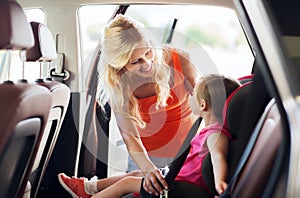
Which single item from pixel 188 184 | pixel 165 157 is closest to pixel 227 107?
pixel 188 184

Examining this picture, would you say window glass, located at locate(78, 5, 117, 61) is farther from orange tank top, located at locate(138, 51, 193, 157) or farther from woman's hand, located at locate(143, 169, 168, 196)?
woman's hand, located at locate(143, 169, 168, 196)

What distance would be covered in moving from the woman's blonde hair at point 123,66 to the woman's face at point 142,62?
0.07 ft

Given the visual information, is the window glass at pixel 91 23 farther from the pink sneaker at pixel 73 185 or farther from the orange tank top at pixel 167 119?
the pink sneaker at pixel 73 185

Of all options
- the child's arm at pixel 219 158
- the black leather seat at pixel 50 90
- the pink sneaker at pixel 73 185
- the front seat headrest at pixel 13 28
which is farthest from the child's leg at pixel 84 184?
the front seat headrest at pixel 13 28

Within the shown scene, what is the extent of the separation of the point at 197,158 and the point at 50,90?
2.25 ft

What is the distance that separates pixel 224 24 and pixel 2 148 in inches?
60.4

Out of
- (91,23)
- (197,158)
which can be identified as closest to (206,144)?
(197,158)

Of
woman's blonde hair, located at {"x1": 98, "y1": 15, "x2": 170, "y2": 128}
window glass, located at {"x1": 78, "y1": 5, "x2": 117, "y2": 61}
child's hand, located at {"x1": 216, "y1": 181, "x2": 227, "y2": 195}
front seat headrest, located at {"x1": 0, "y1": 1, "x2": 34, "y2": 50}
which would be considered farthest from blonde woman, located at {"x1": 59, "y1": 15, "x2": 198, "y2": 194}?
front seat headrest, located at {"x1": 0, "y1": 1, "x2": 34, "y2": 50}

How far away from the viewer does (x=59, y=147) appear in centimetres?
312

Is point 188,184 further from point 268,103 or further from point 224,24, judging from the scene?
point 224,24

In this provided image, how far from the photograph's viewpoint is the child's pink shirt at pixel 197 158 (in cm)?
219

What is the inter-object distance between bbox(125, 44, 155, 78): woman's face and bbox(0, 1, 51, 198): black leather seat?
774mm

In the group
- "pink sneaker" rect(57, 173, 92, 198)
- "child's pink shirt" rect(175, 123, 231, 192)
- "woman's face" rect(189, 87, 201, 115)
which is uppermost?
"woman's face" rect(189, 87, 201, 115)

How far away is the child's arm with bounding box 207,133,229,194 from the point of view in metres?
1.97
